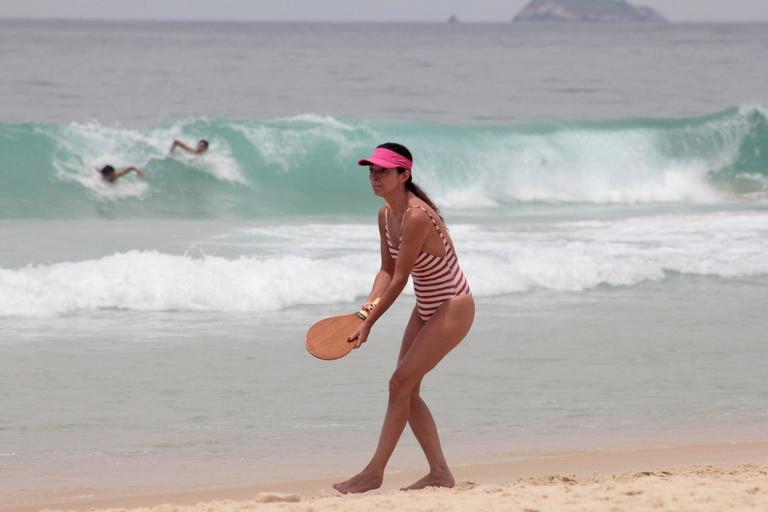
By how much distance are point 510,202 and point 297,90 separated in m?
18.7

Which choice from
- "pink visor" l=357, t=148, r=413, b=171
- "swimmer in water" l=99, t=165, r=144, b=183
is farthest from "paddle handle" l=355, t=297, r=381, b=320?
"swimmer in water" l=99, t=165, r=144, b=183

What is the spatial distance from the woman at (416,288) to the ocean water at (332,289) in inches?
32.4

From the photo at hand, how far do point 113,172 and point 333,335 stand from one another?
16.5m

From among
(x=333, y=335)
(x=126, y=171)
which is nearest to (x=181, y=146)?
(x=126, y=171)

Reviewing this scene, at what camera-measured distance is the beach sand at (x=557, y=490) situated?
5184mm

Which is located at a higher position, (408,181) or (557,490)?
(408,181)

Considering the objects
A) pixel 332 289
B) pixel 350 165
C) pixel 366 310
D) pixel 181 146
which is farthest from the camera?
pixel 350 165

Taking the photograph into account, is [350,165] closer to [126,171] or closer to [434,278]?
[126,171]

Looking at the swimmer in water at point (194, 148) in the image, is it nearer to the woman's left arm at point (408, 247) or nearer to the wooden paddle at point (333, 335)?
the wooden paddle at point (333, 335)

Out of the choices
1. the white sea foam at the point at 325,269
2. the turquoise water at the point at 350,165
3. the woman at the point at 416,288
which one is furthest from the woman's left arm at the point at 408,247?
the turquoise water at the point at 350,165

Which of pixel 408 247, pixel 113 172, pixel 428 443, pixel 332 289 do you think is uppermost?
pixel 113 172

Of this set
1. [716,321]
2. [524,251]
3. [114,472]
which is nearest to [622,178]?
[524,251]

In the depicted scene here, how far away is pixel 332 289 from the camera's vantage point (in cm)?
1195

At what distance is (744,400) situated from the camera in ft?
26.3
